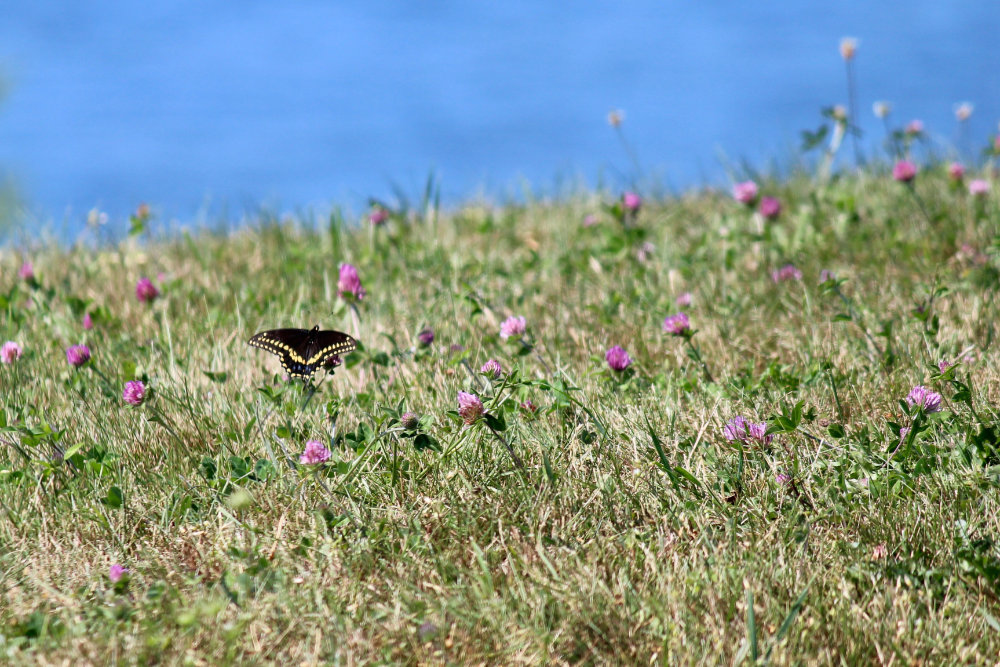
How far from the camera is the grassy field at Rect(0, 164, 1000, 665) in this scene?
2541 millimetres

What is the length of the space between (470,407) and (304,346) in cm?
97

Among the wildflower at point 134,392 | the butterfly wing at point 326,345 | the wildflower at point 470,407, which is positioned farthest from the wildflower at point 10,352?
the wildflower at point 470,407

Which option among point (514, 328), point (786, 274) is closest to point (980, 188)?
point (786, 274)

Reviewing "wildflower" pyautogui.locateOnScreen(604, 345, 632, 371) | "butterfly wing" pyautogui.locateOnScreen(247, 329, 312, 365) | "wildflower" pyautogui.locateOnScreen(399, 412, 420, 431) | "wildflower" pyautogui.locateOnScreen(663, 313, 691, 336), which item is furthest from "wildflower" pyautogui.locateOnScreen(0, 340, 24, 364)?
"wildflower" pyautogui.locateOnScreen(663, 313, 691, 336)

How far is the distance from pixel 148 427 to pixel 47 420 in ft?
1.54

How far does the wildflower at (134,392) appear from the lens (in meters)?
3.49

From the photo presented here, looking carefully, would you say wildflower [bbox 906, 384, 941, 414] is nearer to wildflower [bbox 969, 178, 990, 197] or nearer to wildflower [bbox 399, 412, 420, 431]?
wildflower [bbox 399, 412, 420, 431]

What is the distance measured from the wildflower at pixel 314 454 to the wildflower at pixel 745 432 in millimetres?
1318

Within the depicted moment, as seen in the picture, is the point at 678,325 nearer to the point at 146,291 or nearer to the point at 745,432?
the point at 745,432

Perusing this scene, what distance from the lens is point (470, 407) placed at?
3.07 metres

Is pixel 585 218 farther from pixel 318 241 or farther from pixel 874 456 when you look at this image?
pixel 874 456

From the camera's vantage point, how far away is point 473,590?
8.66 feet

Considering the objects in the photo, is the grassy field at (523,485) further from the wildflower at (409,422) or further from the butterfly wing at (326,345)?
the butterfly wing at (326,345)

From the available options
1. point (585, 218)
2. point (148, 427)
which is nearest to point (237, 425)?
point (148, 427)
